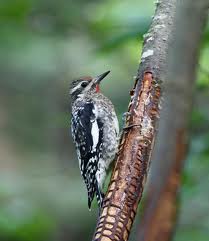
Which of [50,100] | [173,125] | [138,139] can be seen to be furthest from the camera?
[50,100]

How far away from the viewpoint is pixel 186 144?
1459 millimetres

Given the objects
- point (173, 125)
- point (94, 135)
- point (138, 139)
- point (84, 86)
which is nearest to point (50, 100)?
point (84, 86)

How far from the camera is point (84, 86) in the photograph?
5.54 m

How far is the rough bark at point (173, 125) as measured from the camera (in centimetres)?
123

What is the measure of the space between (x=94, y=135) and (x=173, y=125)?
12.4 ft

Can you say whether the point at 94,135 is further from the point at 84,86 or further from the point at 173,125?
the point at 173,125

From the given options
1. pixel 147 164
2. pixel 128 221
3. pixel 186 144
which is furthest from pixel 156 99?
pixel 186 144

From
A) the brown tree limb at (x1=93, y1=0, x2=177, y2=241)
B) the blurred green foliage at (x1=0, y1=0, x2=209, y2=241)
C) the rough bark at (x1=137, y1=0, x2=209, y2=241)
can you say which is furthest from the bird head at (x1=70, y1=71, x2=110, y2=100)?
the rough bark at (x1=137, y1=0, x2=209, y2=241)

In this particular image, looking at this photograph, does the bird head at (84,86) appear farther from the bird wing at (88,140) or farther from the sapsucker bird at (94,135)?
the bird wing at (88,140)

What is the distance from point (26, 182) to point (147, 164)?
7.19m

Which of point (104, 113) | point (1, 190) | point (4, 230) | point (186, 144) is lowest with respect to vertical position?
point (186, 144)

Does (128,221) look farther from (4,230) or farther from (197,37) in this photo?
(4,230)

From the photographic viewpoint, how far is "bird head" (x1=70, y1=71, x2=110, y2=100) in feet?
17.9

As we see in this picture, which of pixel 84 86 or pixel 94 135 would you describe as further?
pixel 84 86
